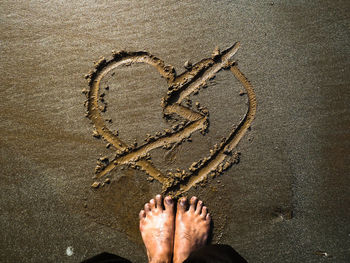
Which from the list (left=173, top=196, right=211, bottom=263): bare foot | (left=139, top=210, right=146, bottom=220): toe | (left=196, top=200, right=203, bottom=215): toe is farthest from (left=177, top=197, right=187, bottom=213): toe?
(left=139, top=210, right=146, bottom=220): toe

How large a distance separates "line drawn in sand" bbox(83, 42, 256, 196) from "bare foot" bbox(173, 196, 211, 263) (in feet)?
0.51

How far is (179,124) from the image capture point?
1768 millimetres

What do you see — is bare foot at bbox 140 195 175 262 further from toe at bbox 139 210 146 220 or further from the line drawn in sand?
the line drawn in sand

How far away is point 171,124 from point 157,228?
874mm

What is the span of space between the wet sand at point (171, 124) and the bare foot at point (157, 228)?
3.0 inches

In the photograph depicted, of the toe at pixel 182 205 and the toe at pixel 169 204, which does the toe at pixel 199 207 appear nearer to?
the toe at pixel 182 205

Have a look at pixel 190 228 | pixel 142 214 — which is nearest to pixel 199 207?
pixel 190 228

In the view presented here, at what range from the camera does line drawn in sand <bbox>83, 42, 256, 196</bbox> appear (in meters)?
1.75

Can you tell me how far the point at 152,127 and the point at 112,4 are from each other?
1082 millimetres

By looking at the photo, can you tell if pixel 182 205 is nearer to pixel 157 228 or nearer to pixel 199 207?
pixel 199 207

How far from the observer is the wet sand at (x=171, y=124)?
5.61 ft

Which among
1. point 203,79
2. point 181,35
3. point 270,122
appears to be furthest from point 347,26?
point 181,35

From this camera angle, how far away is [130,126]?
5.77 ft

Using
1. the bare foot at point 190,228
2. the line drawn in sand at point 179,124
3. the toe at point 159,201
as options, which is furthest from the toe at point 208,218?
the toe at point 159,201
